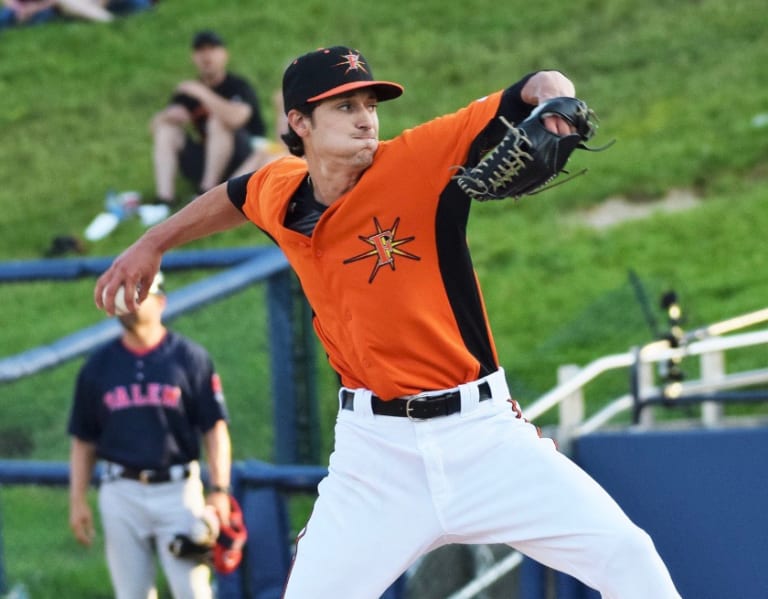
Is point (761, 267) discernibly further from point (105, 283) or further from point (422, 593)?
point (105, 283)

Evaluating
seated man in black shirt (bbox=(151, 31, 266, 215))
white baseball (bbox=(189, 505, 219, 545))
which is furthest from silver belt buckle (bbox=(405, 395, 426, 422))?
seated man in black shirt (bbox=(151, 31, 266, 215))

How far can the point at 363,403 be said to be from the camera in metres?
4.16

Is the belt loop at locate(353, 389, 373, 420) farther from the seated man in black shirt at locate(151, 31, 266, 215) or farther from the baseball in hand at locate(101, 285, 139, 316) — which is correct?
the seated man in black shirt at locate(151, 31, 266, 215)

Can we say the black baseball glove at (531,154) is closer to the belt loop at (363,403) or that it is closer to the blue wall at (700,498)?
the belt loop at (363,403)

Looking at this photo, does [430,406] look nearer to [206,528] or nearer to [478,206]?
[206,528]

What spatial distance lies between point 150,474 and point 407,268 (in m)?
2.19

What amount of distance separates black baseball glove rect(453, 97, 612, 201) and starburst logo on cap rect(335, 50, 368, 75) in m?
0.57

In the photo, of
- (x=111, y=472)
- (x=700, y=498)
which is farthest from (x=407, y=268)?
(x=111, y=472)

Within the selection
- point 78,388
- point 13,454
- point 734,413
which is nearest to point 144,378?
point 78,388

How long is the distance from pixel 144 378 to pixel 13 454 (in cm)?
185

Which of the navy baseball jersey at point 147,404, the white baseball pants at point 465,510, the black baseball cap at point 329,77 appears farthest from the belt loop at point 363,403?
the navy baseball jersey at point 147,404

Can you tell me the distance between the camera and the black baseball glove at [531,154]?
11.6ft

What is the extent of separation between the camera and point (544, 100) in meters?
3.63

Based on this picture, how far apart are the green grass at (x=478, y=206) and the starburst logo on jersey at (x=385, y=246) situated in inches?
124
